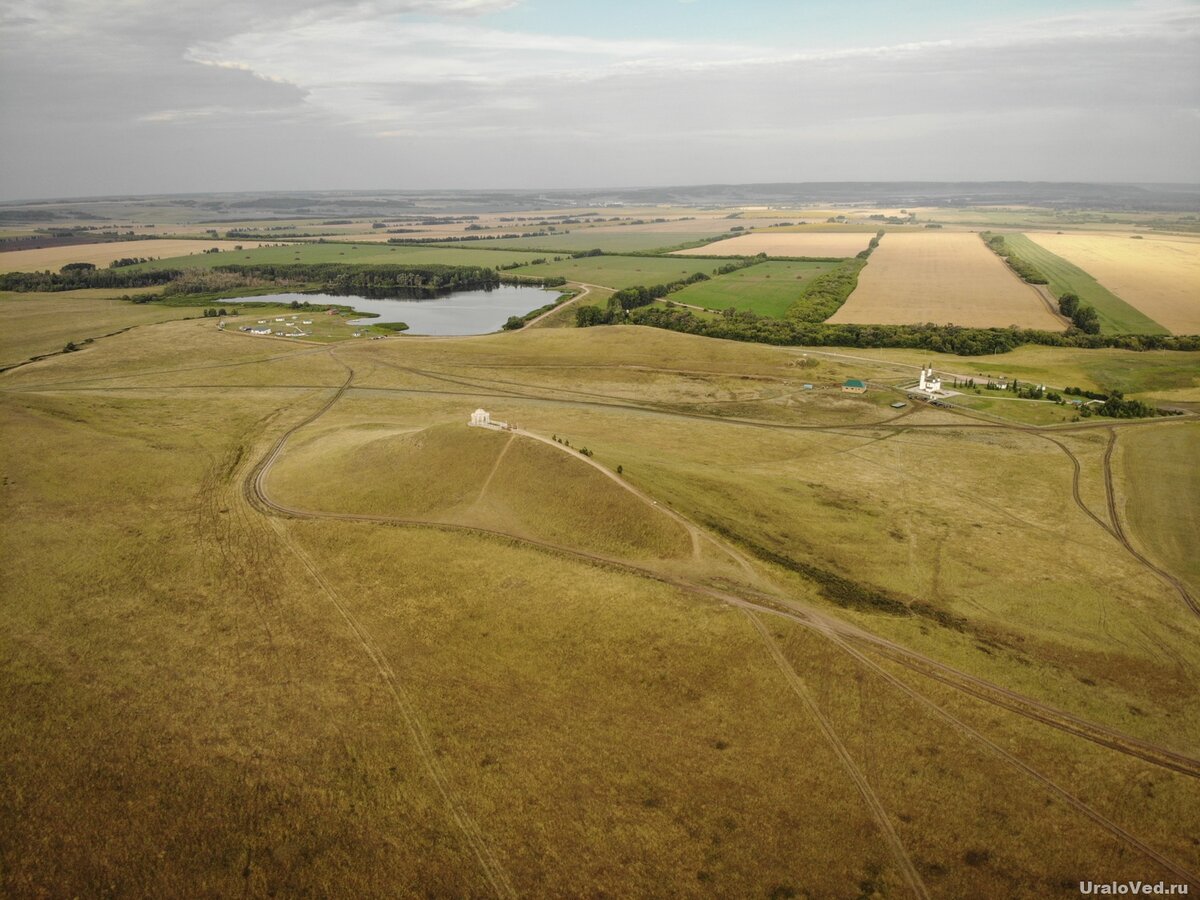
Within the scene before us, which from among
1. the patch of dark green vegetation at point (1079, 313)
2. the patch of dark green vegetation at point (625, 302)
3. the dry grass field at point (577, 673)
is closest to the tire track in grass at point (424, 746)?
the dry grass field at point (577, 673)

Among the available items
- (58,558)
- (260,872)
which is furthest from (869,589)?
(58,558)

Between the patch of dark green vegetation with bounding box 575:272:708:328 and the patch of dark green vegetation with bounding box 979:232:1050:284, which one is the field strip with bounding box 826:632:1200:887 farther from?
the patch of dark green vegetation with bounding box 979:232:1050:284

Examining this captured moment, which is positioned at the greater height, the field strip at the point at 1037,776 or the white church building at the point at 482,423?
the white church building at the point at 482,423

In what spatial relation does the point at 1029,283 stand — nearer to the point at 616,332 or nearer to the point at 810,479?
the point at 616,332

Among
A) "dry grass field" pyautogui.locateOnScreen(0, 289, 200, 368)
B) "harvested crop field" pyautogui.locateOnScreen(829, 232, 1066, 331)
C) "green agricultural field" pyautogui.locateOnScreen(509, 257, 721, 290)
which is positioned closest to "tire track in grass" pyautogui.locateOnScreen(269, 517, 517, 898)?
"dry grass field" pyautogui.locateOnScreen(0, 289, 200, 368)

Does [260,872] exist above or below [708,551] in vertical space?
below

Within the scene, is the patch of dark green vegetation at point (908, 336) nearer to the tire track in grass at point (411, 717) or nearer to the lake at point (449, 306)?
the lake at point (449, 306)

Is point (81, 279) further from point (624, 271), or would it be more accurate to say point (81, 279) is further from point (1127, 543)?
point (1127, 543)
